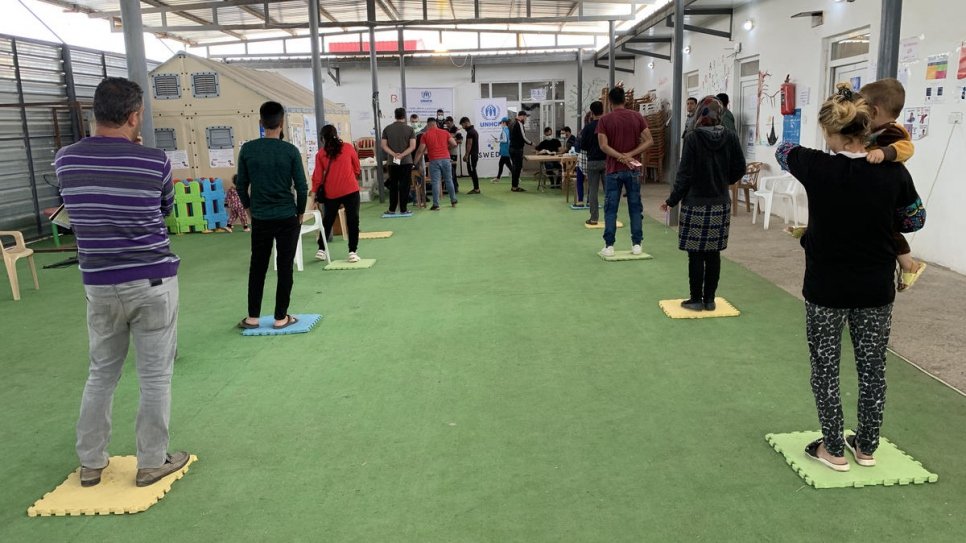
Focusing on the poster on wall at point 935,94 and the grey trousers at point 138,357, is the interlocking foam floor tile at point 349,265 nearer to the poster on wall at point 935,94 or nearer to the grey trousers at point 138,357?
the grey trousers at point 138,357

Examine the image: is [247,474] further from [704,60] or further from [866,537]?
[704,60]

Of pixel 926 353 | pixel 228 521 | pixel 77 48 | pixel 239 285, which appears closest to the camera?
pixel 228 521

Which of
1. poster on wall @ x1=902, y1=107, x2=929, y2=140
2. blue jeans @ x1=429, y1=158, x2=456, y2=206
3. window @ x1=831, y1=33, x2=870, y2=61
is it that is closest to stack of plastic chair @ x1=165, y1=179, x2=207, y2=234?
blue jeans @ x1=429, y1=158, x2=456, y2=206

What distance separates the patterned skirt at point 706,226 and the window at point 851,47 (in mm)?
4335

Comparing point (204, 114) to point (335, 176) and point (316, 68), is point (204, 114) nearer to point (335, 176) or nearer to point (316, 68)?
point (316, 68)

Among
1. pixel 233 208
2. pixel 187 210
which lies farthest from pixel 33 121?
pixel 233 208

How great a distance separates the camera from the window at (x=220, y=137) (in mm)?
10484

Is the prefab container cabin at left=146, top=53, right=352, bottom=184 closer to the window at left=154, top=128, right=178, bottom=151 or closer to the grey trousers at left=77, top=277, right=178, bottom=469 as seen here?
the window at left=154, top=128, right=178, bottom=151

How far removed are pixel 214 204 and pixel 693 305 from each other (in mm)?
7589

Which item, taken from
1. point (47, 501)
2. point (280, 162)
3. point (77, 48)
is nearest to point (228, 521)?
point (47, 501)

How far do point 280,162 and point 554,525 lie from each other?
329 cm

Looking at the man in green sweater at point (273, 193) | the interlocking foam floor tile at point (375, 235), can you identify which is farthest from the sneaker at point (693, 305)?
the interlocking foam floor tile at point (375, 235)

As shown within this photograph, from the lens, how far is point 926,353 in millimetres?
4156

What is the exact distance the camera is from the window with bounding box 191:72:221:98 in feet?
33.9
